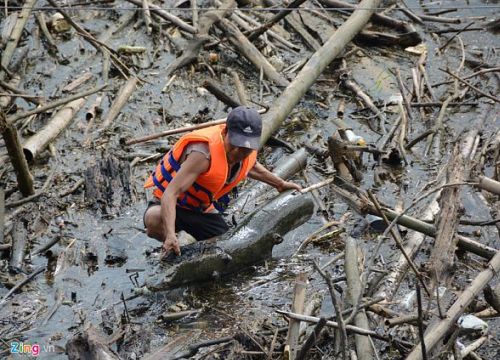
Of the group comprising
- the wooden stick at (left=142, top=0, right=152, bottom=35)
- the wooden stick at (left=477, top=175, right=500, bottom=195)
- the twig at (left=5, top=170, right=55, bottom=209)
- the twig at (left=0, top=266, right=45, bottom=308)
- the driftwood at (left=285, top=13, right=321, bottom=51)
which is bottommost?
the twig at (left=0, top=266, right=45, bottom=308)

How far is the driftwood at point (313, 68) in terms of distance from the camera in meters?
8.61

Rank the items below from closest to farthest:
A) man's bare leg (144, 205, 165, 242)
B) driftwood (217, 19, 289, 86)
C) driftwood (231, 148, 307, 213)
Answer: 1. man's bare leg (144, 205, 165, 242)
2. driftwood (231, 148, 307, 213)
3. driftwood (217, 19, 289, 86)

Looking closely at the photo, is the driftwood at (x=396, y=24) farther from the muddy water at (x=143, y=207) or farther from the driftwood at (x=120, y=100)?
the driftwood at (x=120, y=100)

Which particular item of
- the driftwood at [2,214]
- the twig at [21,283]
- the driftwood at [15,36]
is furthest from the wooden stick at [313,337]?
the driftwood at [15,36]

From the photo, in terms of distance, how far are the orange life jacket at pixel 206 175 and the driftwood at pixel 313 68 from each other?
1661 mm

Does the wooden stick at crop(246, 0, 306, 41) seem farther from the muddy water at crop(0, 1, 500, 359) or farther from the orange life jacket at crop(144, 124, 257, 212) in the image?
the orange life jacket at crop(144, 124, 257, 212)

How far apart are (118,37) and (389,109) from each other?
3.57 meters

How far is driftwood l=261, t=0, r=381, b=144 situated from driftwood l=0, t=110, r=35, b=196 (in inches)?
92.2

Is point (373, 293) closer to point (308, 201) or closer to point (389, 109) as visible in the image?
point (308, 201)

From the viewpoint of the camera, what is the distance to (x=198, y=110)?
9.52 meters

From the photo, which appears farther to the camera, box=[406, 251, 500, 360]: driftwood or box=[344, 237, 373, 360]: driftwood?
box=[344, 237, 373, 360]: driftwood

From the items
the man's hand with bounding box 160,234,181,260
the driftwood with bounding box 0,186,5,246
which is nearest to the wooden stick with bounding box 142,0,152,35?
the driftwood with bounding box 0,186,5,246

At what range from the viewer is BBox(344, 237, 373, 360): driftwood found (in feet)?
17.1

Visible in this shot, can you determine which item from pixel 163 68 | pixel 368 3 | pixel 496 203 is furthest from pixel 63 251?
pixel 368 3
